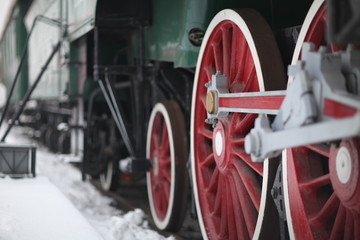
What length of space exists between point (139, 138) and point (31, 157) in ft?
2.91

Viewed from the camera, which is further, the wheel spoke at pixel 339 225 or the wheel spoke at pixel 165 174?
the wheel spoke at pixel 165 174

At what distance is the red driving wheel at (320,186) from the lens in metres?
1.66

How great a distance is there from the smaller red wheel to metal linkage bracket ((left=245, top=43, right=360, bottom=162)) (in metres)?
1.98

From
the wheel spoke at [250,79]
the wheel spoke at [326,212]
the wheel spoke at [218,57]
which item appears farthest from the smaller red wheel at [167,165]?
the wheel spoke at [326,212]

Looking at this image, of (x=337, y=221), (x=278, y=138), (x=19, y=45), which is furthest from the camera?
(x=19, y=45)

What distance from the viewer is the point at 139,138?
4.29 meters

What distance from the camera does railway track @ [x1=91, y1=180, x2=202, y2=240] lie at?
3.97 m

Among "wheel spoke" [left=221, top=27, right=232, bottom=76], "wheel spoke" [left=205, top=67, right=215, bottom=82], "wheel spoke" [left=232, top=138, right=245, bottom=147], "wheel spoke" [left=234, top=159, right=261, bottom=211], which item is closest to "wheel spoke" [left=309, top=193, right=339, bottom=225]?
"wheel spoke" [left=234, top=159, right=261, bottom=211]

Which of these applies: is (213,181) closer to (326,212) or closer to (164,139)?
(326,212)

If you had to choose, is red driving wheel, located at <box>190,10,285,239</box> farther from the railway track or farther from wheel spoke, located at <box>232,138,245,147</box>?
the railway track

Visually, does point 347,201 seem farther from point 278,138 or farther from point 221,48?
point 221,48

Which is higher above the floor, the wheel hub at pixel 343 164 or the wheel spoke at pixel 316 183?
the wheel hub at pixel 343 164

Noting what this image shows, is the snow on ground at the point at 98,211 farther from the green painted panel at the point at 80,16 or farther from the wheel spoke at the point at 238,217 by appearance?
the green painted panel at the point at 80,16

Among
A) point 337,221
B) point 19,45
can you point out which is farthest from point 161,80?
point 19,45
